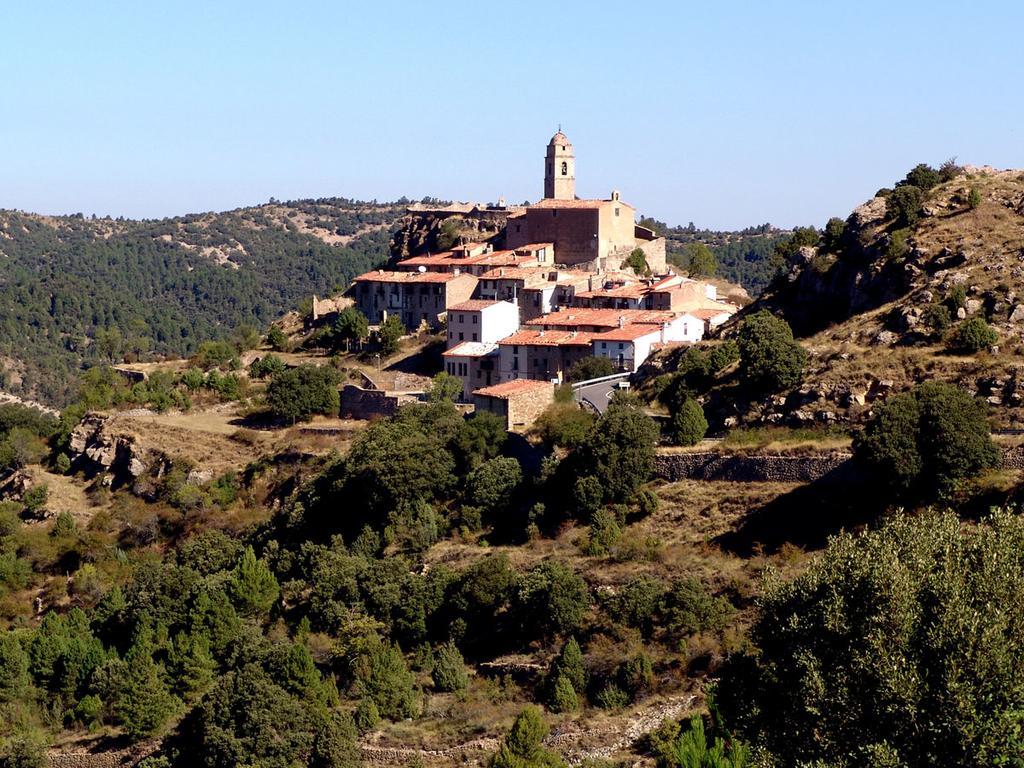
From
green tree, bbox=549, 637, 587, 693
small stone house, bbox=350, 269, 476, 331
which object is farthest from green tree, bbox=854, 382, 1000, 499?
small stone house, bbox=350, 269, 476, 331

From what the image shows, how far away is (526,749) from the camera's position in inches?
1182

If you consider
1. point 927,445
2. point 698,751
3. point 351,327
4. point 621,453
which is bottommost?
point 698,751

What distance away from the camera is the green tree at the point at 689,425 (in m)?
39.8

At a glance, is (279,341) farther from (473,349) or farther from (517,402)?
(517,402)

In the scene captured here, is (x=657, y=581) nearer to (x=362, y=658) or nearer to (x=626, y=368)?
(x=362, y=658)

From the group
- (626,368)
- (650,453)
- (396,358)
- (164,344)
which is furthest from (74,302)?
(650,453)

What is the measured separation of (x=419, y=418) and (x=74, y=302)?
98244mm

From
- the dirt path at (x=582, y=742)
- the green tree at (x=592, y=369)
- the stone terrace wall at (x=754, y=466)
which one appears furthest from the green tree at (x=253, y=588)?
the green tree at (x=592, y=369)

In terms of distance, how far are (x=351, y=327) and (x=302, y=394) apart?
8.02m

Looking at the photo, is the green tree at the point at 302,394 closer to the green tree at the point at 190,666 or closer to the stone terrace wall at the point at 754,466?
the green tree at the point at 190,666

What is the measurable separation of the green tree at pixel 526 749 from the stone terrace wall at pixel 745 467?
956 centimetres

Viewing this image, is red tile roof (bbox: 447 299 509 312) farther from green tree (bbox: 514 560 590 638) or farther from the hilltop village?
green tree (bbox: 514 560 590 638)

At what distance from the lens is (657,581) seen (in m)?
34.6

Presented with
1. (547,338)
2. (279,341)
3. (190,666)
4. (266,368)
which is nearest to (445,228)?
(279,341)
